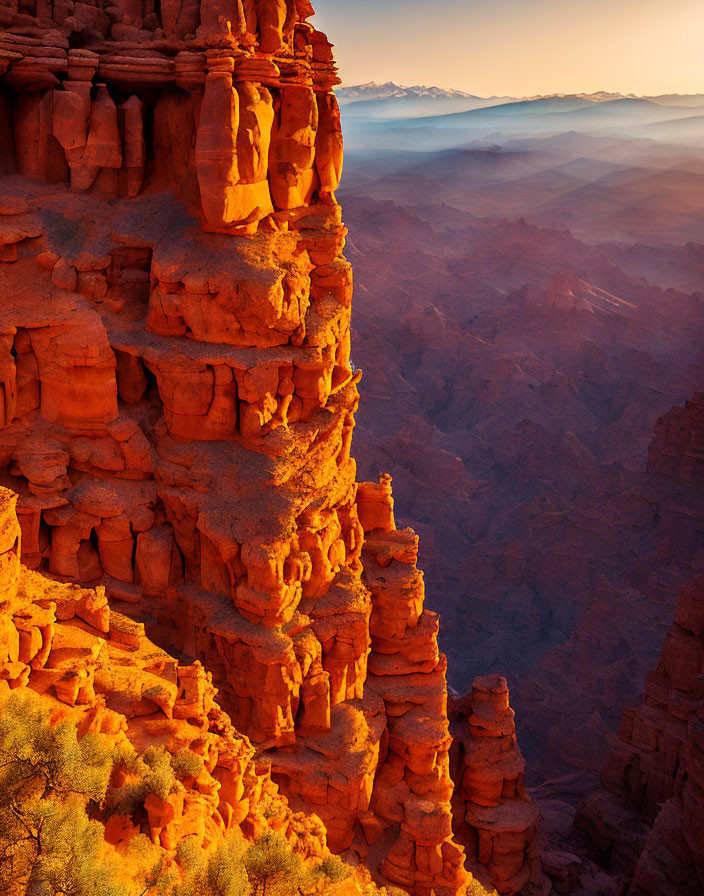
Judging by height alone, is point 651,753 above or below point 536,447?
above

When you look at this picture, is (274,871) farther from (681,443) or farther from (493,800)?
(681,443)

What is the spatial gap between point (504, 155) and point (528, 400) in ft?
276

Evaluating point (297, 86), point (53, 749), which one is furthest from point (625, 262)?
point (53, 749)

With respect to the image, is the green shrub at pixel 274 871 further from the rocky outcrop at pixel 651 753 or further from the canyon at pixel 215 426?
the rocky outcrop at pixel 651 753

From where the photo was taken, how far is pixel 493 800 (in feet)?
77.0

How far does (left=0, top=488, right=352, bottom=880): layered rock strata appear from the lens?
33.5 ft

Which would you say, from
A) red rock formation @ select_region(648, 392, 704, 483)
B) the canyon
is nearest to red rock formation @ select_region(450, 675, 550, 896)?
the canyon

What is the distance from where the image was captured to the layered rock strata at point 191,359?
54.9 ft

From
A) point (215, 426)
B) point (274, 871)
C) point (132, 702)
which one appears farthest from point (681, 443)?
point (274, 871)

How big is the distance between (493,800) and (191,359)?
14.4 meters

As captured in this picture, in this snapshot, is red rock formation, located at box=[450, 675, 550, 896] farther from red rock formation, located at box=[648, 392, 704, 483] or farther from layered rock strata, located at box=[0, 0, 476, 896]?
red rock formation, located at box=[648, 392, 704, 483]

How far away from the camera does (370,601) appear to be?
64.8 feet

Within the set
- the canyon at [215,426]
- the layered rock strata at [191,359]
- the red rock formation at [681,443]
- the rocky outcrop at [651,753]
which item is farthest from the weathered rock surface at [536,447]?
the layered rock strata at [191,359]

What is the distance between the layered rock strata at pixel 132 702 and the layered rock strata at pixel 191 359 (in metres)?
2.60
